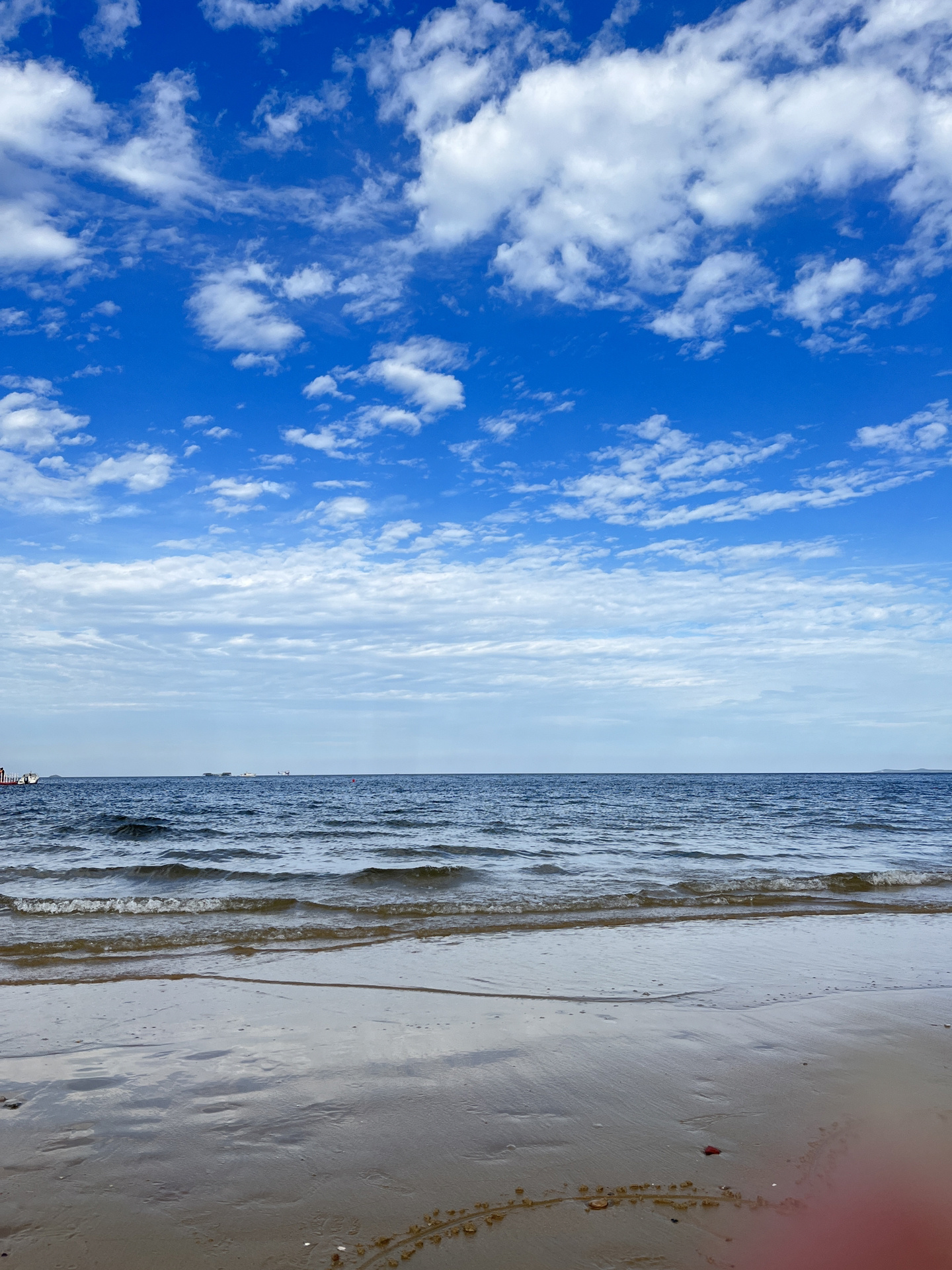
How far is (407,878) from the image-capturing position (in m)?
17.9

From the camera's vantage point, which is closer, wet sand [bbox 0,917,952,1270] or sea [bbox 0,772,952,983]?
wet sand [bbox 0,917,952,1270]

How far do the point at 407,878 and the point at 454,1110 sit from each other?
1299 cm

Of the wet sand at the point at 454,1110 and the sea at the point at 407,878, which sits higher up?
the wet sand at the point at 454,1110

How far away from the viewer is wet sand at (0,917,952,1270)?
385 cm

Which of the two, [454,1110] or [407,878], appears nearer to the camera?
[454,1110]

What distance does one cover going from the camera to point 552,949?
35.3 feet

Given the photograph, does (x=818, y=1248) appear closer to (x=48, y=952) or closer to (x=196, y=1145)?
(x=196, y=1145)

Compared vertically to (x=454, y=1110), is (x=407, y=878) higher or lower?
lower

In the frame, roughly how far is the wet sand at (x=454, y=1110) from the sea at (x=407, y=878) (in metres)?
3.22

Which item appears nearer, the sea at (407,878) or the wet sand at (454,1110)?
the wet sand at (454,1110)

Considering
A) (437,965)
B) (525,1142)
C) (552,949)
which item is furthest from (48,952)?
(525,1142)

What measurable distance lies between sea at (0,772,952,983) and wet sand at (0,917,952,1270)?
3.22 m

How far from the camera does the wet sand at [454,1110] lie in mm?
3848

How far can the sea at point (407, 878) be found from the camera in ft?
40.2
